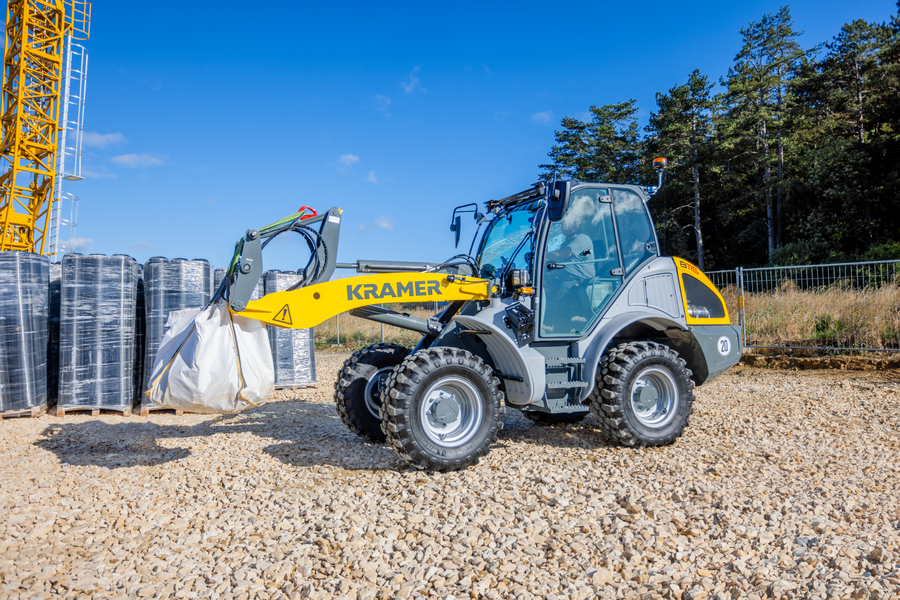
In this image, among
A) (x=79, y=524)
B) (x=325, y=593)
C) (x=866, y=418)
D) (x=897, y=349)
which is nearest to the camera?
(x=325, y=593)

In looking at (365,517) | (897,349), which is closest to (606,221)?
(365,517)

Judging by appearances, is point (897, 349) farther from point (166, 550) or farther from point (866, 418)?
point (166, 550)

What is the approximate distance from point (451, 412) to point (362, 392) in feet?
3.55

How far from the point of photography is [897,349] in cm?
1045

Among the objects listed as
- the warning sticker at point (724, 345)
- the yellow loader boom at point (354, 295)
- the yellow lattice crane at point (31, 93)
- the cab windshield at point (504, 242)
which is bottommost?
the warning sticker at point (724, 345)

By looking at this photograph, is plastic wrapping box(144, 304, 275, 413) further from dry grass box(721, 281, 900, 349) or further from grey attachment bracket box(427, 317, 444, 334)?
dry grass box(721, 281, 900, 349)

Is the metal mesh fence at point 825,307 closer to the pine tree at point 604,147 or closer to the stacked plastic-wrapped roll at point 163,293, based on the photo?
the stacked plastic-wrapped roll at point 163,293

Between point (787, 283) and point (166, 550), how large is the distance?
12814 millimetres

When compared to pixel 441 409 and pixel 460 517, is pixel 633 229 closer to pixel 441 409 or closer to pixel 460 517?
pixel 441 409

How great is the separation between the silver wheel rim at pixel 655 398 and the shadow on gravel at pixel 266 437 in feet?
1.62

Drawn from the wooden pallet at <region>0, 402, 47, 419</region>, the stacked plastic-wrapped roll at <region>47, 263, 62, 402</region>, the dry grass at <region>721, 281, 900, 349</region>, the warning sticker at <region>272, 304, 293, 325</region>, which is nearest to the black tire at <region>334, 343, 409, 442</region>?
the warning sticker at <region>272, 304, 293, 325</region>

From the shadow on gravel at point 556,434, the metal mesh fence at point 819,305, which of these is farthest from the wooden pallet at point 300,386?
the metal mesh fence at point 819,305

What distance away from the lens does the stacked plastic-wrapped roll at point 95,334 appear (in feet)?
24.4

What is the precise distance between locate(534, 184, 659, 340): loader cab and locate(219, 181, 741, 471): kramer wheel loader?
1 cm
